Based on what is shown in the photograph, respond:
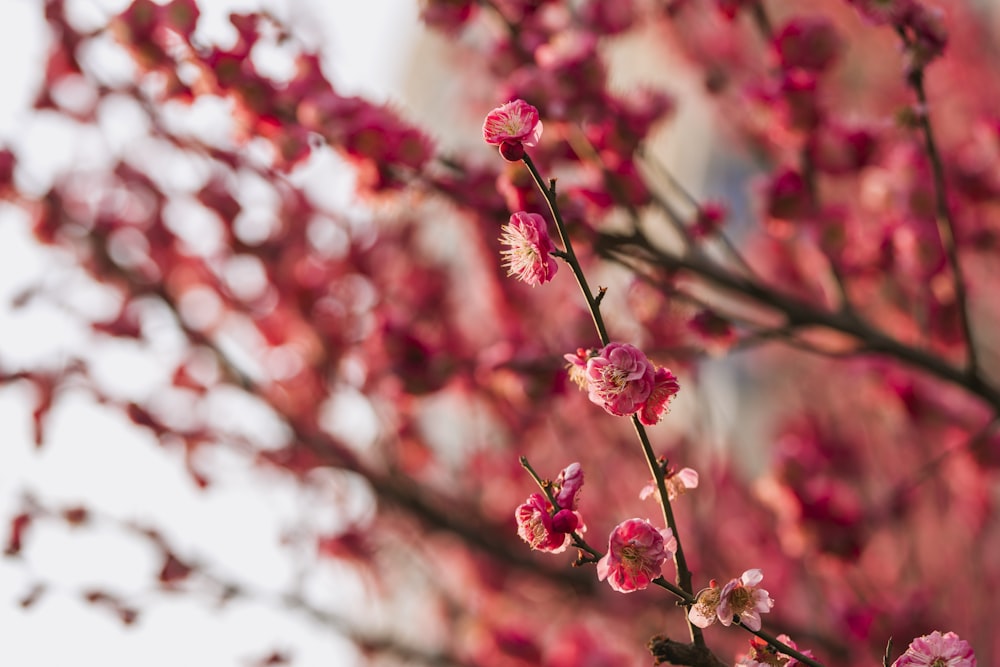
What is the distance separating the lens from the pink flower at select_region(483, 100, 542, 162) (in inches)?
23.9

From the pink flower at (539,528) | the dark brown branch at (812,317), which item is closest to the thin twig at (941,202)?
the dark brown branch at (812,317)

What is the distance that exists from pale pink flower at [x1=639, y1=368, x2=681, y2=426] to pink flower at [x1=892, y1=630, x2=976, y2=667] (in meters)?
0.22

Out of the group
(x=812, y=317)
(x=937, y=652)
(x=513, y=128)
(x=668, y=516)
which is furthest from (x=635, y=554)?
(x=812, y=317)

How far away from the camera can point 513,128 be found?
24.0 inches

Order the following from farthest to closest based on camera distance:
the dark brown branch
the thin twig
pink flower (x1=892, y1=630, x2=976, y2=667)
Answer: the dark brown branch
the thin twig
pink flower (x1=892, y1=630, x2=976, y2=667)

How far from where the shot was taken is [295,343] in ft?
5.72

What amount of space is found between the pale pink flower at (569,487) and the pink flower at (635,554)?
0.04 meters

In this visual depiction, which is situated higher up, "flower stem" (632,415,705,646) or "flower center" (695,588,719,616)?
"flower stem" (632,415,705,646)

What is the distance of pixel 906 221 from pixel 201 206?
1.16 meters

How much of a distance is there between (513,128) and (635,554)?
305 millimetres

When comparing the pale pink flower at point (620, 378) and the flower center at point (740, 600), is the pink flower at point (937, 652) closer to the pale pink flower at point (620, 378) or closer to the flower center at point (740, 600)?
the flower center at point (740, 600)

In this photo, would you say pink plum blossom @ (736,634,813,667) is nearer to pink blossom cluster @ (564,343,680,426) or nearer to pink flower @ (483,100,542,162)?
pink blossom cluster @ (564,343,680,426)

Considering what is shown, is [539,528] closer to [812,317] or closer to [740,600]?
[740,600]

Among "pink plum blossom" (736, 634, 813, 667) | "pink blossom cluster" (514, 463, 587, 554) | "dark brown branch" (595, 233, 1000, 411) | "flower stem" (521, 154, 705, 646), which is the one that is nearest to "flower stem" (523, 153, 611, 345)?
"flower stem" (521, 154, 705, 646)
